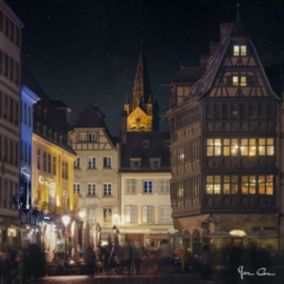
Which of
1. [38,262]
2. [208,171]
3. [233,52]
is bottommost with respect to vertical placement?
[38,262]

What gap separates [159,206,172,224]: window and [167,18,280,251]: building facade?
31.9 meters

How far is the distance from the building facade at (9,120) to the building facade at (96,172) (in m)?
45.2

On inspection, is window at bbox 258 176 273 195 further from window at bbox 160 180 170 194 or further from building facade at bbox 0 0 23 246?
window at bbox 160 180 170 194

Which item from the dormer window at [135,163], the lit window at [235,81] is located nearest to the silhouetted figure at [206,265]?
the lit window at [235,81]

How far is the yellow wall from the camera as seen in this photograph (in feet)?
301

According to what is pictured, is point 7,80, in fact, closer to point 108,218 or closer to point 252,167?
point 252,167

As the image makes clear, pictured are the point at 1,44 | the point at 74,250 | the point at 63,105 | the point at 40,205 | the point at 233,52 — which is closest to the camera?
the point at 74,250

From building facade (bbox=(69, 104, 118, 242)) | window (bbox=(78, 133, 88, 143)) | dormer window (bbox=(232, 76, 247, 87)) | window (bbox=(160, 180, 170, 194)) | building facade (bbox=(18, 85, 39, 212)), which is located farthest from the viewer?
window (bbox=(160, 180, 170, 194))

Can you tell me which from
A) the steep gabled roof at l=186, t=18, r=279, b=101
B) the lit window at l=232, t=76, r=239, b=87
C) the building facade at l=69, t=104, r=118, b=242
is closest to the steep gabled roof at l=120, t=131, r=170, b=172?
the building facade at l=69, t=104, r=118, b=242

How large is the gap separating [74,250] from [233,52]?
103 feet

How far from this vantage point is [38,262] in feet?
165

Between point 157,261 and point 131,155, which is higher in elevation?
point 131,155

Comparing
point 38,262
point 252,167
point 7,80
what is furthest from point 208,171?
point 38,262

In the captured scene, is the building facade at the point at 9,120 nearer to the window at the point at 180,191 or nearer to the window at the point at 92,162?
the window at the point at 180,191
